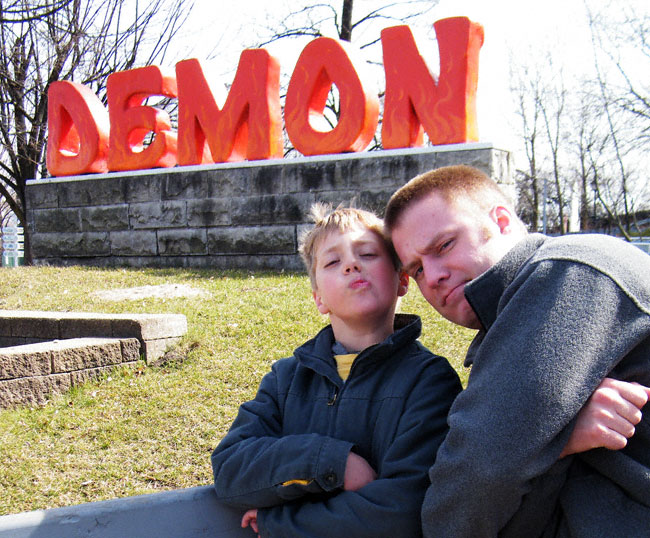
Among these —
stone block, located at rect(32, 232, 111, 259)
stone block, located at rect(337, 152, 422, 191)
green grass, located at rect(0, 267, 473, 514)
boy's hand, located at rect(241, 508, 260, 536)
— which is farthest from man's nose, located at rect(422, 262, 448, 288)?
stone block, located at rect(32, 232, 111, 259)

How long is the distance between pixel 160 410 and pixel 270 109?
623cm

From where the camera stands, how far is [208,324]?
5402 mm

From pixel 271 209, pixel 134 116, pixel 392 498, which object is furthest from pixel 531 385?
pixel 134 116

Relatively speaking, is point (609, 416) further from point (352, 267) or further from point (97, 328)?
point (97, 328)

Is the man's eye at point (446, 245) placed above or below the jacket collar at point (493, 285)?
above

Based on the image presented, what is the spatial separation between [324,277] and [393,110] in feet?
22.8

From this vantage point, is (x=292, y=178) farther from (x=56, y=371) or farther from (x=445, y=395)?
(x=445, y=395)

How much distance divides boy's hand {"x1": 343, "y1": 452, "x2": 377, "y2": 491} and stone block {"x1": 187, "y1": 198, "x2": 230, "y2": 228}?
7977 millimetres

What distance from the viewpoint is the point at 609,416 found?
120 cm

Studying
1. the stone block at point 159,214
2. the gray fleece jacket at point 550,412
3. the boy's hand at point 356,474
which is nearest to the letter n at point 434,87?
the stone block at point 159,214

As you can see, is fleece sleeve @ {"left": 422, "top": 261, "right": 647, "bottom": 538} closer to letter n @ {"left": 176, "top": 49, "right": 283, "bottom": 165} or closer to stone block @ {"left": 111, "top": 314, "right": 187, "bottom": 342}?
stone block @ {"left": 111, "top": 314, "right": 187, "bottom": 342}

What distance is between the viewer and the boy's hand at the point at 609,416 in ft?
3.94

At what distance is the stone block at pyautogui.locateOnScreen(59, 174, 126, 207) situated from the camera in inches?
400

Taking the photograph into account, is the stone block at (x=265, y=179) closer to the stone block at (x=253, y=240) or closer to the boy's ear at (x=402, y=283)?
the stone block at (x=253, y=240)
